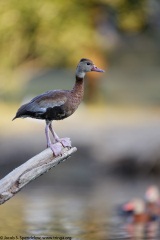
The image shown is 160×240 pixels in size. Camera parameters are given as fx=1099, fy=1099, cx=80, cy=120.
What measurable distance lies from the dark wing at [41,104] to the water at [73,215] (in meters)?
2.75

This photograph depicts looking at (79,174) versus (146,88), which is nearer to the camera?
(79,174)

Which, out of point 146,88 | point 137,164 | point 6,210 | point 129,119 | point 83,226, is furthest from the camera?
point 146,88

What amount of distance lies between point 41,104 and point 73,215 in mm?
5666

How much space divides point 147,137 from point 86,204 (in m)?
6.33

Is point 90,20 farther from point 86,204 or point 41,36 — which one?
point 86,204

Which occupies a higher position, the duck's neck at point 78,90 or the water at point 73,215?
the water at point 73,215

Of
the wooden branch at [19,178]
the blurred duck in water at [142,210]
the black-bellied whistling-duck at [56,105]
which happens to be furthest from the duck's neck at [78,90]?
the blurred duck in water at [142,210]

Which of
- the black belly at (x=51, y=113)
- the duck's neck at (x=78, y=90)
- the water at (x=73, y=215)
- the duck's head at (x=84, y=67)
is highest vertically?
the water at (x=73, y=215)

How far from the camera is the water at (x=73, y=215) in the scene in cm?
1372

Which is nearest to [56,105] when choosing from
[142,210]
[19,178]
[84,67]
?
[84,67]

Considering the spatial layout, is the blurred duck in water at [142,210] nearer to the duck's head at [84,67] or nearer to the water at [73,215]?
the water at [73,215]

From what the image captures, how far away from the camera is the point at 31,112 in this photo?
10547 millimetres

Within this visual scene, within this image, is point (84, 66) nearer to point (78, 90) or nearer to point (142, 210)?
point (78, 90)

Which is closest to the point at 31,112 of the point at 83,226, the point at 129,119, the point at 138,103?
the point at 83,226
